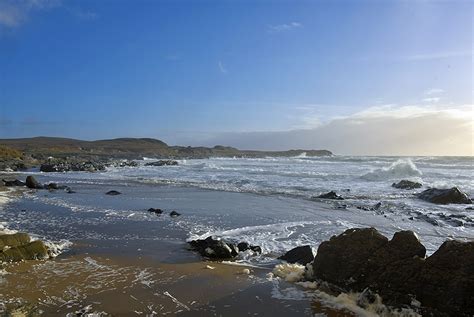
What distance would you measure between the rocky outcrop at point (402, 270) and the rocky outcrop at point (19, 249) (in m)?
5.44

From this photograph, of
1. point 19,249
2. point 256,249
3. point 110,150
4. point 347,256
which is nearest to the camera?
point 347,256

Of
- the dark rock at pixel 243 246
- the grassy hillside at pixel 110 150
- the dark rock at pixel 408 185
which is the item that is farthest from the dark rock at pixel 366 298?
the grassy hillside at pixel 110 150

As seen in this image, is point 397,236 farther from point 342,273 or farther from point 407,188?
point 407,188

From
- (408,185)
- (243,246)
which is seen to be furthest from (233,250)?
(408,185)

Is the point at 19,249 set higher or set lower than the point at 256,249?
higher

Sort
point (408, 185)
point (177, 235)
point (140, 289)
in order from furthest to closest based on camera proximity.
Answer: point (408, 185), point (177, 235), point (140, 289)

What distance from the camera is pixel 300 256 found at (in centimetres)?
872

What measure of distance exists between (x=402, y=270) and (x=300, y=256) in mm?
2698

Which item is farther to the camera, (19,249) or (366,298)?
(19,249)

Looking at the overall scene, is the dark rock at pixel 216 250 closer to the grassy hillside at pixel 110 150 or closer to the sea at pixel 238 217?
the sea at pixel 238 217

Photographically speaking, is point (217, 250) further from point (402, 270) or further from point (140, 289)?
point (402, 270)

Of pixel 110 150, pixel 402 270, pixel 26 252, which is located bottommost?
pixel 26 252

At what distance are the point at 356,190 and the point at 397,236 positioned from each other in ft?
63.3

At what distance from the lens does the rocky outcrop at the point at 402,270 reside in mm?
5691
